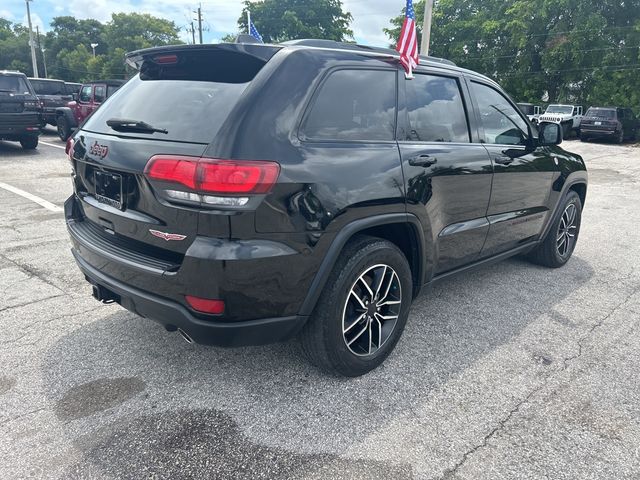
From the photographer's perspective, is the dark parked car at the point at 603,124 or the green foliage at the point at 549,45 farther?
the green foliage at the point at 549,45

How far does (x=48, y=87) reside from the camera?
1858 cm

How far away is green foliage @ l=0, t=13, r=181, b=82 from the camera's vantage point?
7188 cm

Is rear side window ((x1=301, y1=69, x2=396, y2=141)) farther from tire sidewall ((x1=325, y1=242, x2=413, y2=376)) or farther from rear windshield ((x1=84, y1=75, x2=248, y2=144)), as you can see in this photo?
tire sidewall ((x1=325, y1=242, x2=413, y2=376))

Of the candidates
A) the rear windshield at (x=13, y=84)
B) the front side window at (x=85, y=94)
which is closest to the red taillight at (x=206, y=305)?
the rear windshield at (x=13, y=84)

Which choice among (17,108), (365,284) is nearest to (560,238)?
(365,284)

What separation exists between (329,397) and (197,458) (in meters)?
0.78

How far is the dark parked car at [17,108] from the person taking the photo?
11.5 meters

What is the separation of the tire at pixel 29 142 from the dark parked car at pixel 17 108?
23 cm

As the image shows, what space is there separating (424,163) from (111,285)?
1906 millimetres

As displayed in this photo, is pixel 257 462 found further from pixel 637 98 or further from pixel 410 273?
pixel 637 98

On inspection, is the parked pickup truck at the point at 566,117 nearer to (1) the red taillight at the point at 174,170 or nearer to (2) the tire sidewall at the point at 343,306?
(2) the tire sidewall at the point at 343,306

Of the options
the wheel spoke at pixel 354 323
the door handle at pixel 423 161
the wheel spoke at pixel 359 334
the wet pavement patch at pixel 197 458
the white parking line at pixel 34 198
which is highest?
the door handle at pixel 423 161

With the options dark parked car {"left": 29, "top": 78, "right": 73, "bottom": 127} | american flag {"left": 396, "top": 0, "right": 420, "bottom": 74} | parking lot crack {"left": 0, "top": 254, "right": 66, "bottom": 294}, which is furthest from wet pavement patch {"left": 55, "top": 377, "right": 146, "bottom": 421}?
dark parked car {"left": 29, "top": 78, "right": 73, "bottom": 127}

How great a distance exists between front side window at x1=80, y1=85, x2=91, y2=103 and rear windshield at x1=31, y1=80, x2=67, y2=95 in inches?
158
